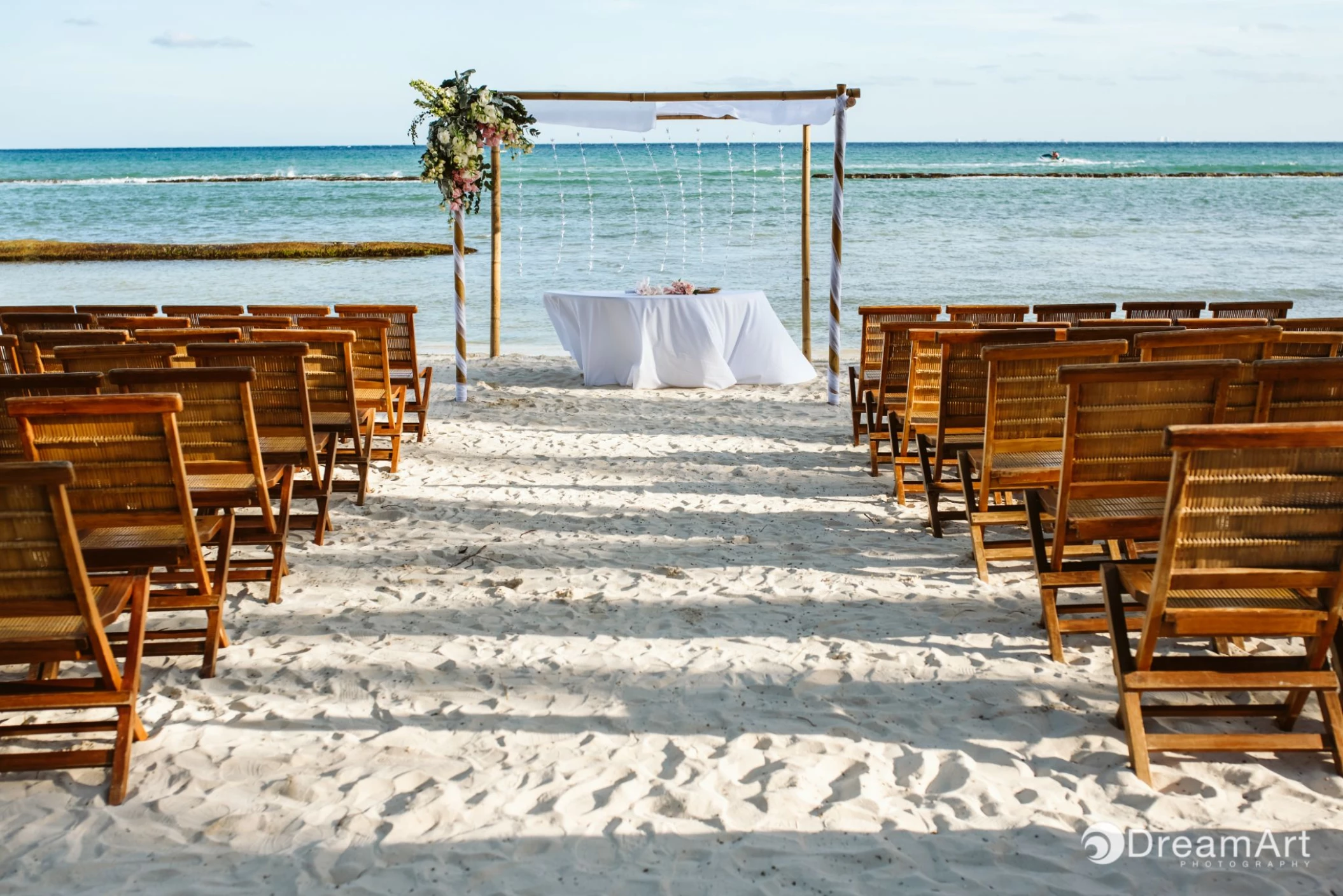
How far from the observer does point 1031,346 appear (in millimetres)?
3902

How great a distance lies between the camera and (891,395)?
6.17 meters

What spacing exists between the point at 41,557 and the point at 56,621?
1.00 feet

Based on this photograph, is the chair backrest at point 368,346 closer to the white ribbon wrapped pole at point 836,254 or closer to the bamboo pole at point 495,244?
the bamboo pole at point 495,244

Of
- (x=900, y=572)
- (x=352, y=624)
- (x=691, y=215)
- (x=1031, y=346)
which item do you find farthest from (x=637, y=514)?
(x=691, y=215)

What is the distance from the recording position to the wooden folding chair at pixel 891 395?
566 cm

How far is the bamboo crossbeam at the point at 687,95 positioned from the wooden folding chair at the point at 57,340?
4537 millimetres

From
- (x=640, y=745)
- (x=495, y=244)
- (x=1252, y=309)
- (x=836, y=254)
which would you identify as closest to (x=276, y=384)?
(x=640, y=745)

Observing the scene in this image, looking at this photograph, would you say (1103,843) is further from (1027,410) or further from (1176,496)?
(1027,410)

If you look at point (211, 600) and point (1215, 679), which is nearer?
point (1215, 679)

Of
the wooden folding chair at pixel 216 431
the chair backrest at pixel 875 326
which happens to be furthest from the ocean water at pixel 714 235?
the wooden folding chair at pixel 216 431

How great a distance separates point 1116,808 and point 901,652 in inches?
42.4

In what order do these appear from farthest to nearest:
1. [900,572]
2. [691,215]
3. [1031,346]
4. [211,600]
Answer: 1. [691,215]
2. [900,572]
3. [1031,346]
4. [211,600]

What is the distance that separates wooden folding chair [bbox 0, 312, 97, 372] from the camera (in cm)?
604

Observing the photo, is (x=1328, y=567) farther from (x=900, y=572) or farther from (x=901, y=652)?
(x=900, y=572)
